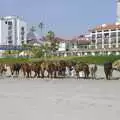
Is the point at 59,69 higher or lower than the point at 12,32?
lower

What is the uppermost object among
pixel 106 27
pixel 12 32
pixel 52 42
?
pixel 106 27

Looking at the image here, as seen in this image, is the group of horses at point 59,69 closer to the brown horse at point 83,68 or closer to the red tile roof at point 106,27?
the brown horse at point 83,68

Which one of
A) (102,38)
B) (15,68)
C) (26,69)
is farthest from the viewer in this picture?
(102,38)

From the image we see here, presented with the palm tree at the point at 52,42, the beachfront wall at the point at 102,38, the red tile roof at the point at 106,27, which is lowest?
the palm tree at the point at 52,42

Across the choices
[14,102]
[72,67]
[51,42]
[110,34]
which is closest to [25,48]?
[51,42]

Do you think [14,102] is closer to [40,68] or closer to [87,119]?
[87,119]

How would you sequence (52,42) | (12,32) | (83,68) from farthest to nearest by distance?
(12,32) < (52,42) < (83,68)

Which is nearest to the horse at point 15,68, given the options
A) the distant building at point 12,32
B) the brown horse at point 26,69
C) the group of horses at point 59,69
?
the group of horses at point 59,69

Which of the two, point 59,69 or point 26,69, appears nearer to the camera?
point 59,69

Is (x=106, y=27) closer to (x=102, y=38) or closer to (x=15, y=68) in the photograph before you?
(x=102, y=38)

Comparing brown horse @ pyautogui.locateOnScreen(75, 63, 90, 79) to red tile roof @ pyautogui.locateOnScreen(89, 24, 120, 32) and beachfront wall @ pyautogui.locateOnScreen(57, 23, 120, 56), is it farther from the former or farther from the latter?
red tile roof @ pyautogui.locateOnScreen(89, 24, 120, 32)

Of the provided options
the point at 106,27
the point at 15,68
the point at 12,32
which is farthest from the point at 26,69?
the point at 12,32

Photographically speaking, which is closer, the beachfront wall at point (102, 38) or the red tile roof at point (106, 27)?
the beachfront wall at point (102, 38)

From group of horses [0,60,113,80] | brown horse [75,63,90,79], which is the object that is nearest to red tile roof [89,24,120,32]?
group of horses [0,60,113,80]
